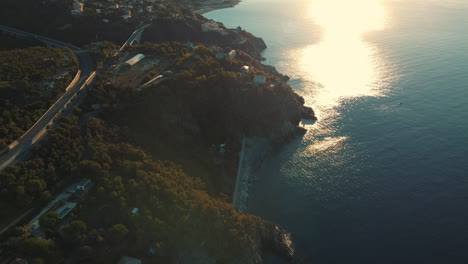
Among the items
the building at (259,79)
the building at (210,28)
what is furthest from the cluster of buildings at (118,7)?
the building at (259,79)

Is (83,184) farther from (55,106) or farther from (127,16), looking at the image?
(127,16)

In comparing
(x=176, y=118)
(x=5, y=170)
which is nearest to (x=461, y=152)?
(x=176, y=118)

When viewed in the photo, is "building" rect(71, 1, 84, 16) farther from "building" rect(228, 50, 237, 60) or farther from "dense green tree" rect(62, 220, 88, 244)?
"dense green tree" rect(62, 220, 88, 244)

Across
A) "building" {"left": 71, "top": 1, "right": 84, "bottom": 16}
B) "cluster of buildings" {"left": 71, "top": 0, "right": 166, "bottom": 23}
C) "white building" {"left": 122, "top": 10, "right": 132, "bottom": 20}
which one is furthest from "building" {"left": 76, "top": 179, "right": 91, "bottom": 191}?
"white building" {"left": 122, "top": 10, "right": 132, "bottom": 20}

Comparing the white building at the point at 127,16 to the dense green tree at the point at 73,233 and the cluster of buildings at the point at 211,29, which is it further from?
the dense green tree at the point at 73,233

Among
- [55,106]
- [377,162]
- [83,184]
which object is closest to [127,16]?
[55,106]

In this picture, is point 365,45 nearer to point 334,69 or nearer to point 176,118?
point 334,69
